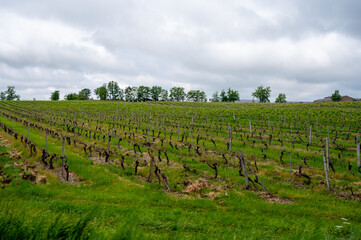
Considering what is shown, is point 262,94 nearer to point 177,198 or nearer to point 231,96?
point 231,96

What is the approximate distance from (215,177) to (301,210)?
3.91 meters

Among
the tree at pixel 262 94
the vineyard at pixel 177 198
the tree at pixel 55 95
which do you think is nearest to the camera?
the vineyard at pixel 177 198

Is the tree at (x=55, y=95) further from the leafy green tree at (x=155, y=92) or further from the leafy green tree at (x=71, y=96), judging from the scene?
the leafy green tree at (x=155, y=92)

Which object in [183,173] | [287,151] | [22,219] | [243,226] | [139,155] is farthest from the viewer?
[287,151]

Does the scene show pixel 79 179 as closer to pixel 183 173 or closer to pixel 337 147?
pixel 183 173

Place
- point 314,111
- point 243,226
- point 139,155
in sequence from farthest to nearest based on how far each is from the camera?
point 314,111 → point 139,155 → point 243,226

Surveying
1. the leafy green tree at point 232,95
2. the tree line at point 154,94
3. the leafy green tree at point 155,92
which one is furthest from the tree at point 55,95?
the leafy green tree at point 232,95

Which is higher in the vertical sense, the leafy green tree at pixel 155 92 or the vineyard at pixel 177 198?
the leafy green tree at pixel 155 92

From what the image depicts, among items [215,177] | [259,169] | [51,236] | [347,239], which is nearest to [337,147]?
[259,169]

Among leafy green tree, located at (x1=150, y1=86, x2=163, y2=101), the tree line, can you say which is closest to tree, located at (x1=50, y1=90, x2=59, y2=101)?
the tree line

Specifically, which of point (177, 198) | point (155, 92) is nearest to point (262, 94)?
point (155, 92)

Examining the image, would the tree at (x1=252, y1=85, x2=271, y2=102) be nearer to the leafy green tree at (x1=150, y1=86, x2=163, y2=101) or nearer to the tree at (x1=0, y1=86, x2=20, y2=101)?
the leafy green tree at (x1=150, y1=86, x2=163, y2=101)

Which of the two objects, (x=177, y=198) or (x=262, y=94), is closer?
(x=177, y=198)

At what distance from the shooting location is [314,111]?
37.6 m
